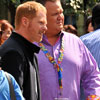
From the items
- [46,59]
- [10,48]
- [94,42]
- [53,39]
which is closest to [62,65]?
[46,59]

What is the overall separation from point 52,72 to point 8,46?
70 cm

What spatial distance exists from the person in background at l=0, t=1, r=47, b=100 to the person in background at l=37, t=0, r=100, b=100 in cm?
38

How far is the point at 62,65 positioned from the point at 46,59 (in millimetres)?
165

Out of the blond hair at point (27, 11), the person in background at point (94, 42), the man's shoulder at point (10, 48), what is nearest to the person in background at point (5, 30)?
the person in background at point (94, 42)

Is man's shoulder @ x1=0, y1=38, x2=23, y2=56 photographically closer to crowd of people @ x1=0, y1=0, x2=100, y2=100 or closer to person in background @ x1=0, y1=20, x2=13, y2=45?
crowd of people @ x1=0, y1=0, x2=100, y2=100

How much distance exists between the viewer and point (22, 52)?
3.88 meters

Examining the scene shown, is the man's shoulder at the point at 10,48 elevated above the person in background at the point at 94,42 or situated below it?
above

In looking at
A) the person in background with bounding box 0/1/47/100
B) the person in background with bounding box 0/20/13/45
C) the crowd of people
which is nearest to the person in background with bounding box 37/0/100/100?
the crowd of people

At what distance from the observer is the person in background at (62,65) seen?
4.37 metres

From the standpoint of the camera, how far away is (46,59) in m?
4.44

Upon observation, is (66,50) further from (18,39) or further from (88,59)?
(18,39)

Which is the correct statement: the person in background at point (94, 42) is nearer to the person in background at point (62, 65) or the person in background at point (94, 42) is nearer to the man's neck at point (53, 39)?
the person in background at point (62, 65)

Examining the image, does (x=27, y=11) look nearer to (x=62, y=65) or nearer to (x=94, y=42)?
(x=62, y=65)

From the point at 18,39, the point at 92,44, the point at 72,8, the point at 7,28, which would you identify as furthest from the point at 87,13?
the point at 18,39
